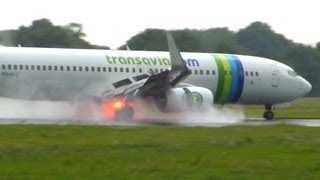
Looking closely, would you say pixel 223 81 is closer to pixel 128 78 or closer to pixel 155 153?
pixel 128 78

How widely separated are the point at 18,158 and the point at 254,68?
21.9 metres

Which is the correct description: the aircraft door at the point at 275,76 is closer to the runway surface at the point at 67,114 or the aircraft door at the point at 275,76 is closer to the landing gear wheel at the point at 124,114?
the runway surface at the point at 67,114

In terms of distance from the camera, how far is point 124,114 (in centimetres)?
3216

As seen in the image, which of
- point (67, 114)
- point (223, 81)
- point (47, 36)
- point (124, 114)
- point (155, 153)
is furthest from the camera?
point (47, 36)

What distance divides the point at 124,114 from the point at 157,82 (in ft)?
5.85

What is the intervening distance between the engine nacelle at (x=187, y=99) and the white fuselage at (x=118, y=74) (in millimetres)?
2605

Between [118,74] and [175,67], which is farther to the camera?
[118,74]

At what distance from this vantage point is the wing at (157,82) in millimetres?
32000

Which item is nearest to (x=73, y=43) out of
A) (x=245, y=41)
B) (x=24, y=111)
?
(x=245, y=41)

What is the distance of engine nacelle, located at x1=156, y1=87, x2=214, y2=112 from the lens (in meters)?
31.9

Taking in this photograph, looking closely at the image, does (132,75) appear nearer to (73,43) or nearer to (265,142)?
(265,142)

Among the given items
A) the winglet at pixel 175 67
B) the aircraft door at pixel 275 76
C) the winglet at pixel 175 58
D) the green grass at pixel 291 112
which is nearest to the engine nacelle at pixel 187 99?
the winglet at pixel 175 67

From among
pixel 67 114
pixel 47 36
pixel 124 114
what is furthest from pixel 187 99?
pixel 47 36

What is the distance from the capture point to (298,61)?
313ft
